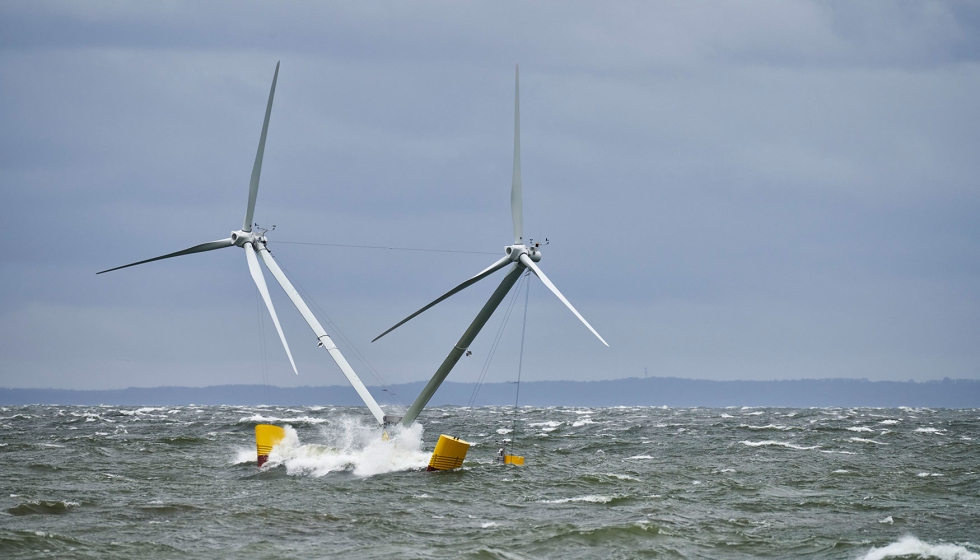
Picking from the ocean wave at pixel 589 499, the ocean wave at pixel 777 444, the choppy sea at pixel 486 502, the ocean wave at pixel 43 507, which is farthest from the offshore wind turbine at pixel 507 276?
the ocean wave at pixel 777 444

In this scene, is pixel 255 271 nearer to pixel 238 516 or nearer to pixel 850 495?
pixel 238 516

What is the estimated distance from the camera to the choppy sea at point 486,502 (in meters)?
23.3

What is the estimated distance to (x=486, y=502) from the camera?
31.5 metres

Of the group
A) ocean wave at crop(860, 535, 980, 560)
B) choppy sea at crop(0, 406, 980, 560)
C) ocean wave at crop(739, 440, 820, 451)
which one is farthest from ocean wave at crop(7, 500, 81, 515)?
ocean wave at crop(739, 440, 820, 451)

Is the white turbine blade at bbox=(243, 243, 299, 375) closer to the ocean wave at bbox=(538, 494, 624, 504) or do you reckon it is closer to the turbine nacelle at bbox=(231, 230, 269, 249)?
the turbine nacelle at bbox=(231, 230, 269, 249)

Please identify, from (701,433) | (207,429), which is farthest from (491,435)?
(207,429)

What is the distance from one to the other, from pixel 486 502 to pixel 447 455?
8760mm

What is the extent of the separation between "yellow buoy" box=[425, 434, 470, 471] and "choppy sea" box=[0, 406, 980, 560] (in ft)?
1.77

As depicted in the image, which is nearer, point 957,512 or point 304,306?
point 957,512

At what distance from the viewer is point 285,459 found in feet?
142

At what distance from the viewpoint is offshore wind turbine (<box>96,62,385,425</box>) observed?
44.1 m

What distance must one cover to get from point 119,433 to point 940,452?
2339 inches

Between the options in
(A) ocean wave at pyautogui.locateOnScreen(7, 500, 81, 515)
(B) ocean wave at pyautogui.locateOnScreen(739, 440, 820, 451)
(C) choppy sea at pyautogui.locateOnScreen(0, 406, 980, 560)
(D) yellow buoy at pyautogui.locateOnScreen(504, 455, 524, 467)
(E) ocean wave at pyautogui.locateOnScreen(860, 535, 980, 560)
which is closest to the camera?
(E) ocean wave at pyautogui.locateOnScreen(860, 535, 980, 560)

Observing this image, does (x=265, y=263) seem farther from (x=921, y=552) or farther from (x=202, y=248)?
(x=921, y=552)
